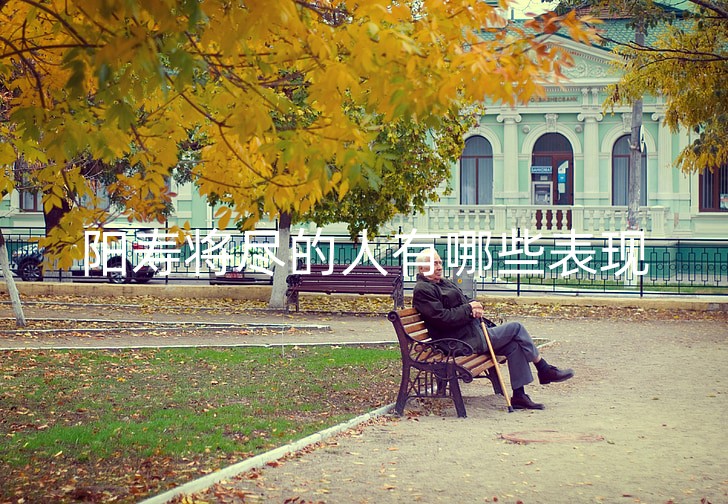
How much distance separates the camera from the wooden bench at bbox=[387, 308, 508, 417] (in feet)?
32.0

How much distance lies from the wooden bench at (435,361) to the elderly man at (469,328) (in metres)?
0.16

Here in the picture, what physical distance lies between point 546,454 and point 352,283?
13.0m

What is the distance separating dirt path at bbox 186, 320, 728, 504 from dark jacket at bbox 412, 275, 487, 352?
2.23 feet

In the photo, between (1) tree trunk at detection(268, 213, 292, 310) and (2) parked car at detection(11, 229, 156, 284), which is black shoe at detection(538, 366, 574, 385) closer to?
(1) tree trunk at detection(268, 213, 292, 310)

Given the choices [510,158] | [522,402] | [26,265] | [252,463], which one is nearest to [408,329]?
[522,402]

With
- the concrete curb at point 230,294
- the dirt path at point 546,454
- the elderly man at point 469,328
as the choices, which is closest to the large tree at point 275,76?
the dirt path at point 546,454

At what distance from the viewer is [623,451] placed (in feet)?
26.6

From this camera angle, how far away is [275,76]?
23.7ft

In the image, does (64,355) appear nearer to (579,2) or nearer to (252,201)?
(252,201)

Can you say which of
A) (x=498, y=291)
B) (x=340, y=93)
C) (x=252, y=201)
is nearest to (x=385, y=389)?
(x=252, y=201)

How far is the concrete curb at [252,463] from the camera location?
641 cm

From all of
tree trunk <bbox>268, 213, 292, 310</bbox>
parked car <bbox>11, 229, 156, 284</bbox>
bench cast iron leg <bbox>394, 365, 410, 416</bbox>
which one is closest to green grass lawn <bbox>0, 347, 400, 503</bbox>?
bench cast iron leg <bbox>394, 365, 410, 416</bbox>

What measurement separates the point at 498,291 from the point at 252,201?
17.6 m

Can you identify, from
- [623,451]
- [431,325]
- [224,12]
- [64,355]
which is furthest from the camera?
[64,355]
